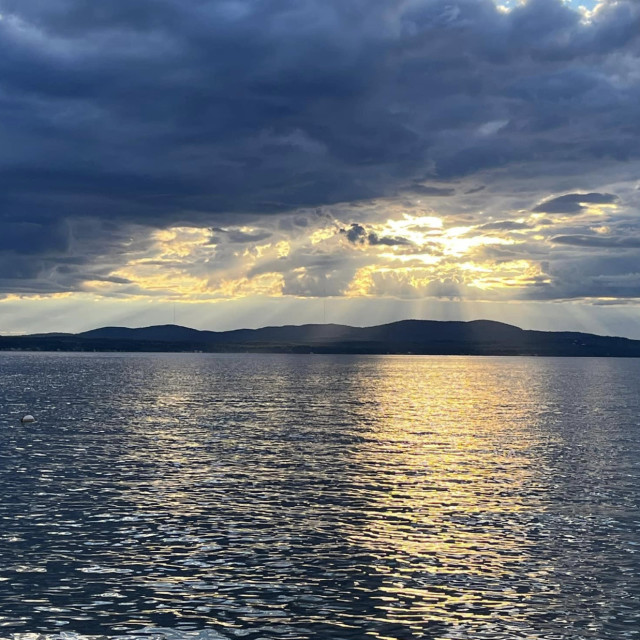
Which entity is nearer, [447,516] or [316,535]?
[316,535]

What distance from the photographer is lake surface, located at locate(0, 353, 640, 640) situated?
Result: 31.1 metres

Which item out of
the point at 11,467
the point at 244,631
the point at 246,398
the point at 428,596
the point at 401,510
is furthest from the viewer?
the point at 246,398

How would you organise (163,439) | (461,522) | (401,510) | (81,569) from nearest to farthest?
(81,569)
(461,522)
(401,510)
(163,439)

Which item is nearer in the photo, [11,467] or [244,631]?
[244,631]

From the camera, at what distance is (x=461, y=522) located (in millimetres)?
47906

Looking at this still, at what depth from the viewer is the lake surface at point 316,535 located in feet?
102

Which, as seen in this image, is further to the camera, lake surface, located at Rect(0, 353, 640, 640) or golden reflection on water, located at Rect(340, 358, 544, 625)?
golden reflection on water, located at Rect(340, 358, 544, 625)

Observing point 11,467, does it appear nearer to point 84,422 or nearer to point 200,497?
point 200,497

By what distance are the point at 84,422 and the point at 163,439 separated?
24.3 meters

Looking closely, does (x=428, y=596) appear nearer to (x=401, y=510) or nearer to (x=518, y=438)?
(x=401, y=510)

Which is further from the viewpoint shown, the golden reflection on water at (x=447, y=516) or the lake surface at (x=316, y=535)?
the golden reflection on water at (x=447, y=516)

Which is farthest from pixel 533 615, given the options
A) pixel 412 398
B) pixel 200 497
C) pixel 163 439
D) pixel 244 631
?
pixel 412 398

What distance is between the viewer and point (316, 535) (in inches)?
1750

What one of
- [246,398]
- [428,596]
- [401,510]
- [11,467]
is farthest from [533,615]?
[246,398]
